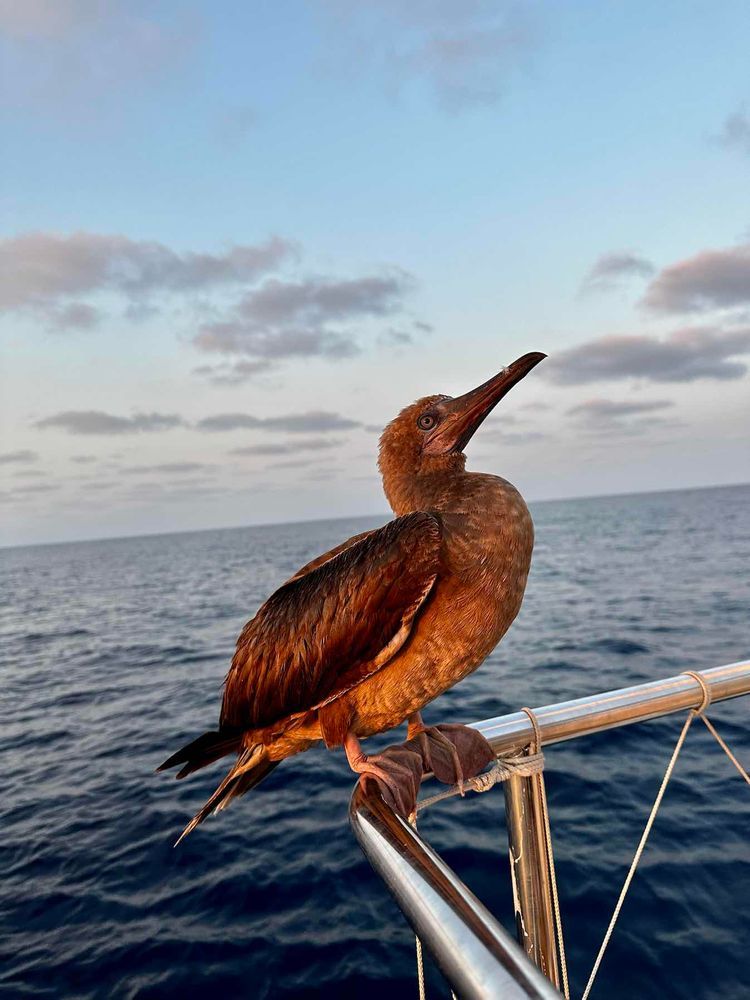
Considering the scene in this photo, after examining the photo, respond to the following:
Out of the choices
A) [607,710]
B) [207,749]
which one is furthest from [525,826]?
[207,749]

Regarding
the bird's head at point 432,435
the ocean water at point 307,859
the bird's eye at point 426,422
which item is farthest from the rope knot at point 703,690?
the ocean water at point 307,859

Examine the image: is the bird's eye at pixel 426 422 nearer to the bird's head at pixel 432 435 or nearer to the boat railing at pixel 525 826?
the bird's head at pixel 432 435

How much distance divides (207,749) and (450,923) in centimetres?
187

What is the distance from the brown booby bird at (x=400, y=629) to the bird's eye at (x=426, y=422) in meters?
0.09

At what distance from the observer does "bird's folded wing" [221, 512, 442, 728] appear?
2053 mm

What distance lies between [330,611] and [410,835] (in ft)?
3.84

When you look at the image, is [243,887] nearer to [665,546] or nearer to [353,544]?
[353,544]

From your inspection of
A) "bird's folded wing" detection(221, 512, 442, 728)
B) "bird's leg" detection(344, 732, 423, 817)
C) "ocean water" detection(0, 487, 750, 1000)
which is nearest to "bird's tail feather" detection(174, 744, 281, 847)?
"bird's folded wing" detection(221, 512, 442, 728)

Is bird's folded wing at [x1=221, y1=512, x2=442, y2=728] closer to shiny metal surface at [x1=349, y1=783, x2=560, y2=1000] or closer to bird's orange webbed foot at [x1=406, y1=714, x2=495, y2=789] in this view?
bird's orange webbed foot at [x1=406, y1=714, x2=495, y2=789]

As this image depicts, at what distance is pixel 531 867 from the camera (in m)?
1.83

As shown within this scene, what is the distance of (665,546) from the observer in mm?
48531

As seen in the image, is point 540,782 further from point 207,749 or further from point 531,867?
point 207,749

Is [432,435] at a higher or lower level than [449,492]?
higher

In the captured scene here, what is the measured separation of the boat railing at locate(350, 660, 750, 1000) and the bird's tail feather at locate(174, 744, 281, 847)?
1.06m
